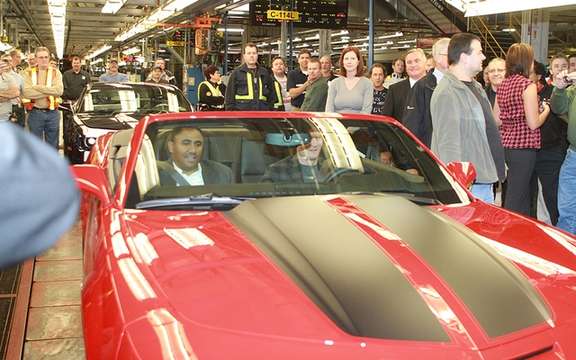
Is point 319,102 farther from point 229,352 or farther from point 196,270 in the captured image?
point 229,352

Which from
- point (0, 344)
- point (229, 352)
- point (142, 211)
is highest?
point (142, 211)

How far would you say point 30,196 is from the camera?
0.73m

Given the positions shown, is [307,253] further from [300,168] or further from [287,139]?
[287,139]

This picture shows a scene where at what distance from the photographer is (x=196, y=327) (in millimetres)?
1786

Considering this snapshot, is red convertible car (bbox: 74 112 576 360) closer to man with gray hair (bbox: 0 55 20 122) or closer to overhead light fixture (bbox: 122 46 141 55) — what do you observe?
man with gray hair (bbox: 0 55 20 122)

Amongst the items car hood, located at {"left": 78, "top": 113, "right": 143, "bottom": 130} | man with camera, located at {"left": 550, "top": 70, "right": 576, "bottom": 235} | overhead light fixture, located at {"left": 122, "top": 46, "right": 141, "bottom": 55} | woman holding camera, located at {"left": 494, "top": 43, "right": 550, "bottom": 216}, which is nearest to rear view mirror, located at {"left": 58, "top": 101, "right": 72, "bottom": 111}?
car hood, located at {"left": 78, "top": 113, "right": 143, "bottom": 130}

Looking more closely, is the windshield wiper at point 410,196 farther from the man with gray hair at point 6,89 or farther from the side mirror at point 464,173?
the man with gray hair at point 6,89

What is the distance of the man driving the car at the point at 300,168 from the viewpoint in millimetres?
3123

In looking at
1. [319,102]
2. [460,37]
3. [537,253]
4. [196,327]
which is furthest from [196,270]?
[319,102]

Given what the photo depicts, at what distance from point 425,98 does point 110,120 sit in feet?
16.2

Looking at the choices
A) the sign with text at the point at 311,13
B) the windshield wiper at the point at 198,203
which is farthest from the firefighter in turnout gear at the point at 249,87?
the sign with text at the point at 311,13

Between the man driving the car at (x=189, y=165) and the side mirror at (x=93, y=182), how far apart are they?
26 cm

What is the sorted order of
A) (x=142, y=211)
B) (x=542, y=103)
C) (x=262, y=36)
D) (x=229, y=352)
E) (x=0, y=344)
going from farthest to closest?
(x=262, y=36) → (x=542, y=103) → (x=0, y=344) → (x=142, y=211) → (x=229, y=352)

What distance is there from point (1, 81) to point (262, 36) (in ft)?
88.5
